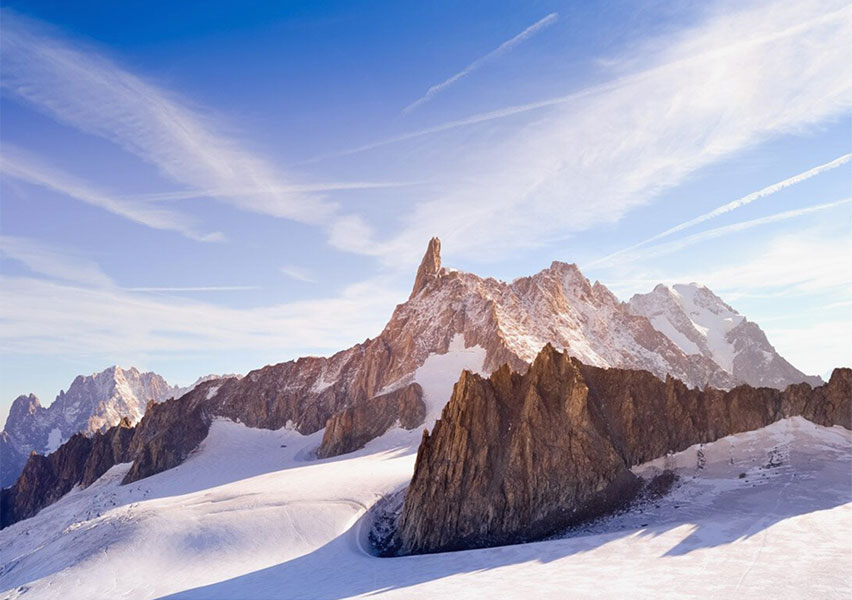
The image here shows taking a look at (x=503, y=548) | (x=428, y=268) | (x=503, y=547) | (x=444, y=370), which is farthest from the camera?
(x=428, y=268)

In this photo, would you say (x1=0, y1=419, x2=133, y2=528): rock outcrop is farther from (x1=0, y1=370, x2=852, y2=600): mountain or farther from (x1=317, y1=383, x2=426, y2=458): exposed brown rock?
(x1=317, y1=383, x2=426, y2=458): exposed brown rock

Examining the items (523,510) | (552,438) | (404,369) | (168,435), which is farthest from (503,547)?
(168,435)

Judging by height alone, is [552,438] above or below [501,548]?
above

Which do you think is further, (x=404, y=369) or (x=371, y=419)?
(x=404, y=369)

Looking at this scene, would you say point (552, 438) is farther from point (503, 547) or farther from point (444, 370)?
point (444, 370)

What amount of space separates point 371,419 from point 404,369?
64.0 feet

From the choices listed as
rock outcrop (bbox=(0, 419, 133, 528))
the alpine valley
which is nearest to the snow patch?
the alpine valley

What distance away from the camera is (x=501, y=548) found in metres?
47.1

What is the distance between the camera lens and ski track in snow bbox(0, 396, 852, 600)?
35844 mm

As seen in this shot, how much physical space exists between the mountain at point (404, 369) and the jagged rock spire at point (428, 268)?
349 mm

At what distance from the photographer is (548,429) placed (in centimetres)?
6006

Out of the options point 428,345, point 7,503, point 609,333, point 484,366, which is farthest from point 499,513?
point 7,503

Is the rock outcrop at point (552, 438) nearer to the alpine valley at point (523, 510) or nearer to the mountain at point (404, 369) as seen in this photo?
the alpine valley at point (523, 510)

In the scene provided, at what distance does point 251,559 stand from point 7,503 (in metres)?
139
